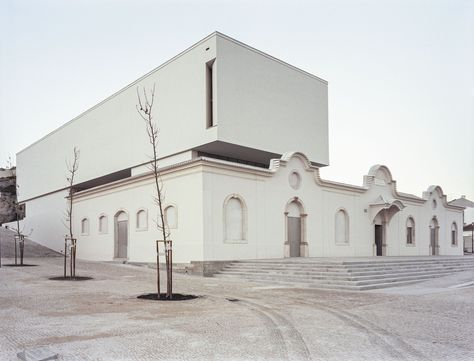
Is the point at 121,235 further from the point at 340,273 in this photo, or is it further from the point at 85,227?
the point at 340,273

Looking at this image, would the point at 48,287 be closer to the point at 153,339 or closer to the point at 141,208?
the point at 153,339

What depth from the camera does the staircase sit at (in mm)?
17156

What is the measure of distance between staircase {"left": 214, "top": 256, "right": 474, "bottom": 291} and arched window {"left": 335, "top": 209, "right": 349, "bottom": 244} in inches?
265

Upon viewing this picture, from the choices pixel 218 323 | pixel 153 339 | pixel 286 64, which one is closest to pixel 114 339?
pixel 153 339

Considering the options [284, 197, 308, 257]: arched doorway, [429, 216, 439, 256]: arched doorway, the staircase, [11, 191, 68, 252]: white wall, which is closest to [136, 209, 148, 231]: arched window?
the staircase

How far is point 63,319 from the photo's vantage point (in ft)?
30.5

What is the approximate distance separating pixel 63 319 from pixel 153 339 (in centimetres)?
284

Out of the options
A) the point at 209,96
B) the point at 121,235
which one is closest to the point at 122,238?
the point at 121,235

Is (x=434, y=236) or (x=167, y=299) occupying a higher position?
(x=434, y=236)

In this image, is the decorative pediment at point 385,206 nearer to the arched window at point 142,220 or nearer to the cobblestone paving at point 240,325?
the arched window at point 142,220

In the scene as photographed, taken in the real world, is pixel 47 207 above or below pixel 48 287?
above

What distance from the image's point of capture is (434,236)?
130 feet

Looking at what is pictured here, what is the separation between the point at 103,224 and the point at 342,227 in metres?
15.9

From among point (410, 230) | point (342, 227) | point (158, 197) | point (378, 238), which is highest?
point (158, 197)
